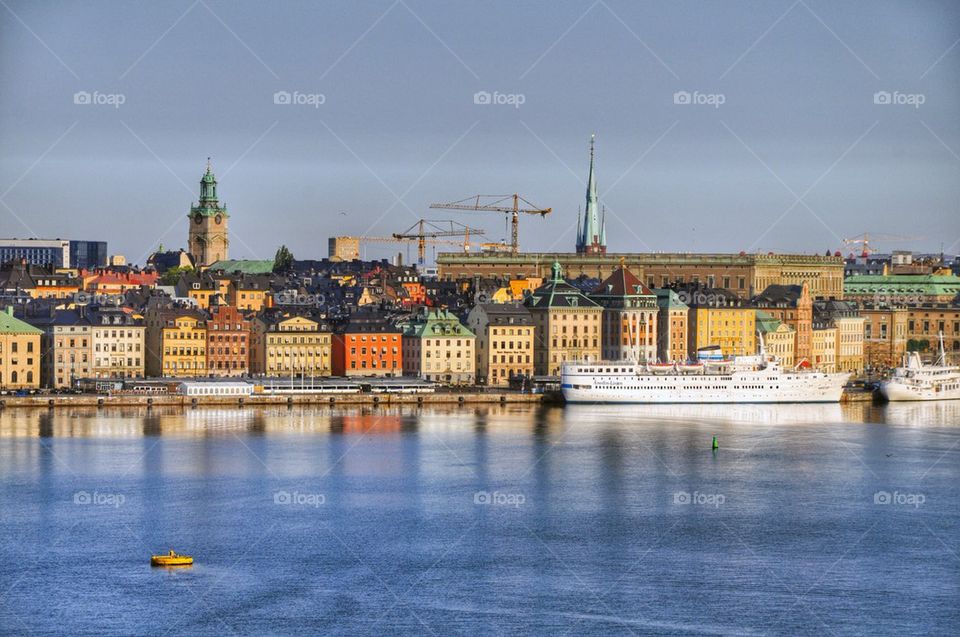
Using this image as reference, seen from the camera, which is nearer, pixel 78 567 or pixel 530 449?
pixel 78 567

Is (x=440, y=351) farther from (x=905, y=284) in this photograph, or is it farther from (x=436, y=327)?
(x=905, y=284)

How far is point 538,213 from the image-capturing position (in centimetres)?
6550

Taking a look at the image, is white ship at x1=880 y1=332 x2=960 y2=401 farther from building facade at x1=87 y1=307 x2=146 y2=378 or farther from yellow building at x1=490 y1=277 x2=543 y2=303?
building facade at x1=87 y1=307 x2=146 y2=378

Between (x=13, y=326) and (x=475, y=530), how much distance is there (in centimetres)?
1821

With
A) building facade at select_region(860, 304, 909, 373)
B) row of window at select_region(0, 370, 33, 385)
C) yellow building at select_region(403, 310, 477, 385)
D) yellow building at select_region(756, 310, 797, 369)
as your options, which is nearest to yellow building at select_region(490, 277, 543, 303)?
yellow building at select_region(756, 310, 797, 369)

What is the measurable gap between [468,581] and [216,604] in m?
2.15

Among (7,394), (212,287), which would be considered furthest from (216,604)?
(212,287)

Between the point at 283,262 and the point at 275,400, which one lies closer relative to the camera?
the point at 275,400

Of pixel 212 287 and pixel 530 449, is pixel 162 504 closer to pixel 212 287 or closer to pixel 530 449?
pixel 530 449

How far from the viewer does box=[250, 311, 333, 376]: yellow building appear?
40.5m

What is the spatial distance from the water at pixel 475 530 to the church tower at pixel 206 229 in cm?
3224

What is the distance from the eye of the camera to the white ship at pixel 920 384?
3975 cm

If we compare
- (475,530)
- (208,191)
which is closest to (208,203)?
(208,191)

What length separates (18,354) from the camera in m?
38.3
